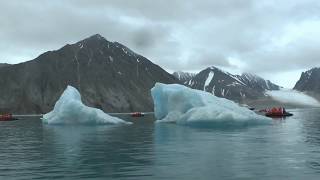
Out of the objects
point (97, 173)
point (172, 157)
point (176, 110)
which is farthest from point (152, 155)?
point (176, 110)

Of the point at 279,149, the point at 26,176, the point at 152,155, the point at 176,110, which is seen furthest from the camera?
the point at 176,110

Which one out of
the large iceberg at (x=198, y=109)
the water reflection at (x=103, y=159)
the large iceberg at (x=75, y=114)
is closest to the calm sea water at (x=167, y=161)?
the water reflection at (x=103, y=159)

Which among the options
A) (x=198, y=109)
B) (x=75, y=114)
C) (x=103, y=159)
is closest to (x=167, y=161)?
(x=103, y=159)

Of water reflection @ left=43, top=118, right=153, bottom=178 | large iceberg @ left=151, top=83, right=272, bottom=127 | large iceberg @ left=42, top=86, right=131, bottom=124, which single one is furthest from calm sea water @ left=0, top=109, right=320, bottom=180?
large iceberg @ left=42, top=86, right=131, bottom=124

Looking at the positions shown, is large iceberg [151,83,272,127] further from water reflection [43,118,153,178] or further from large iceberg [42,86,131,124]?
water reflection [43,118,153,178]

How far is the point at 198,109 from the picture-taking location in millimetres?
73062

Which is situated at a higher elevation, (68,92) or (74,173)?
(68,92)

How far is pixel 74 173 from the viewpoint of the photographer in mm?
25906

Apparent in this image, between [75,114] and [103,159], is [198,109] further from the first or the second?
[103,159]

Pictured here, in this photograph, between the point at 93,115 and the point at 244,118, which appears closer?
the point at 244,118

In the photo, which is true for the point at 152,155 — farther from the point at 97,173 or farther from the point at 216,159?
the point at 97,173

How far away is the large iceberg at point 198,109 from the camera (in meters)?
70.3

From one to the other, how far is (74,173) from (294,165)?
39.1ft

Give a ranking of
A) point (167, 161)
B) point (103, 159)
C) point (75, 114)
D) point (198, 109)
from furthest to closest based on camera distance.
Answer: point (75, 114) < point (198, 109) < point (103, 159) < point (167, 161)
